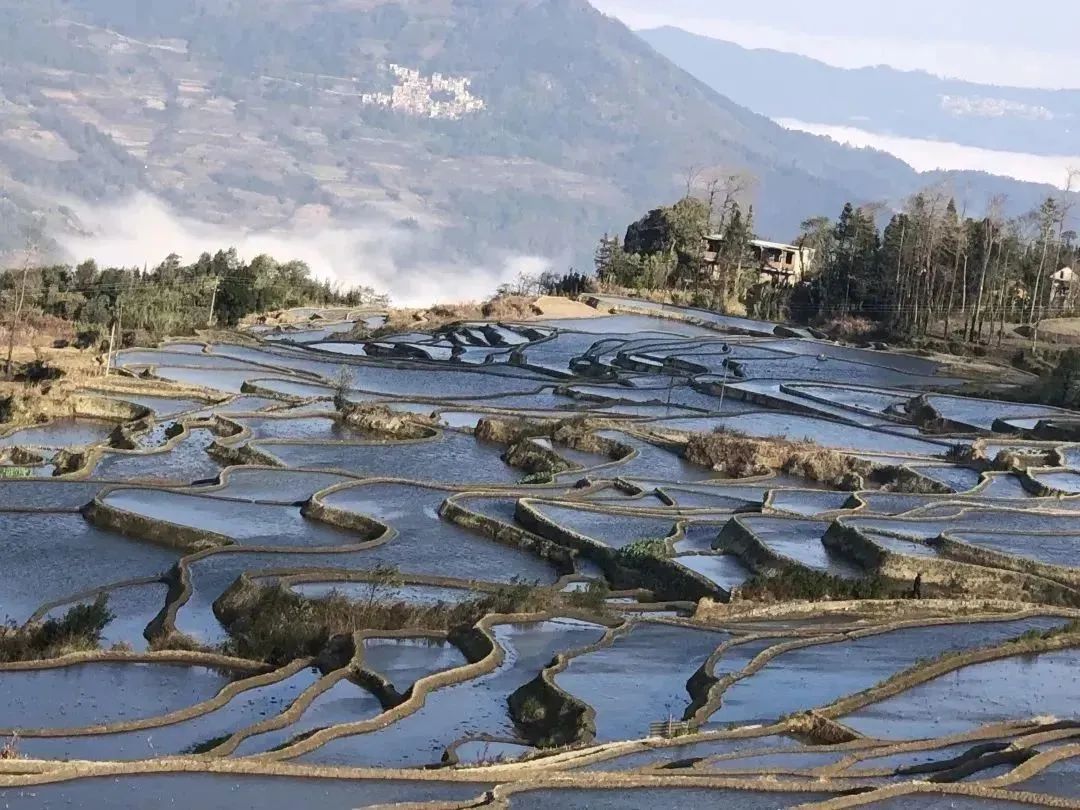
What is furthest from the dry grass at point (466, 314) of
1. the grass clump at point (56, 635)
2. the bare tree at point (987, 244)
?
the grass clump at point (56, 635)

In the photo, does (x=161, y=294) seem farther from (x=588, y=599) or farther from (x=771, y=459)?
(x=588, y=599)

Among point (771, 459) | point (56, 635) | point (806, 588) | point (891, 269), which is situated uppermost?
point (891, 269)

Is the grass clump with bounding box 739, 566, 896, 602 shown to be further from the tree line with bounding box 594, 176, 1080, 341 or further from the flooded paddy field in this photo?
the tree line with bounding box 594, 176, 1080, 341

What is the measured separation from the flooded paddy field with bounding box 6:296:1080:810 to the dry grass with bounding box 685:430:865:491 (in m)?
0.11

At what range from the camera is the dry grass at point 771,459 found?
33188 mm

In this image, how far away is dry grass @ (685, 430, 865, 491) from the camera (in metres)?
33.2

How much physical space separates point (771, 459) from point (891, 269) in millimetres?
37647

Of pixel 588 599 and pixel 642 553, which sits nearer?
pixel 588 599

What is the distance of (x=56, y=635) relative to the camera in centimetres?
1844

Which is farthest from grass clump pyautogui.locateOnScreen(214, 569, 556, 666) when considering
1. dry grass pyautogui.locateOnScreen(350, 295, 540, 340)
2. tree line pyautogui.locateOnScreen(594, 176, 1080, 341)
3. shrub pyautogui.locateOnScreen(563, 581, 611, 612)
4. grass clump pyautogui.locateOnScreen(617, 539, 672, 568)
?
tree line pyautogui.locateOnScreen(594, 176, 1080, 341)

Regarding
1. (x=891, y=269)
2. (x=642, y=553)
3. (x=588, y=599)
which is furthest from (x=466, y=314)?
(x=588, y=599)

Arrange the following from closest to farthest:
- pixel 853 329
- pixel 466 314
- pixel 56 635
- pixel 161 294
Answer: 1. pixel 56 635
2. pixel 161 294
3. pixel 466 314
4. pixel 853 329

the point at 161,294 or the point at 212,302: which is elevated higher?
the point at 161,294

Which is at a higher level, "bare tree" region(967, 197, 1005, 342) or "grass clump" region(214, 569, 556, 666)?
"bare tree" region(967, 197, 1005, 342)
